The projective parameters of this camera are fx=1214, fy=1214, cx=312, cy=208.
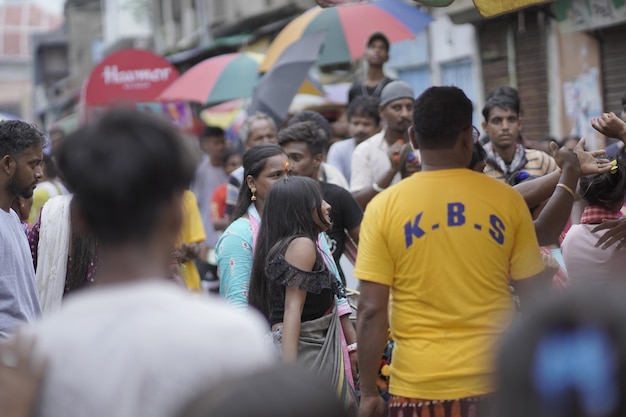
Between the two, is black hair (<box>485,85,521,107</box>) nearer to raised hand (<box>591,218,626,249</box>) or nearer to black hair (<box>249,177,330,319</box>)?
raised hand (<box>591,218,626,249</box>)

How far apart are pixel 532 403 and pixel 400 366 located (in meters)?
2.71

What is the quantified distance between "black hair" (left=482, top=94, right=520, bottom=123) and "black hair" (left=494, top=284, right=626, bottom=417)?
6.37 m

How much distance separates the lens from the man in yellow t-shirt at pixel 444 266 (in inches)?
170

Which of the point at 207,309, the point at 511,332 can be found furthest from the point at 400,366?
the point at 511,332

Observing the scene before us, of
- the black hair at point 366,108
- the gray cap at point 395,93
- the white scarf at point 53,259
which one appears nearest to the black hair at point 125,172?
the white scarf at point 53,259

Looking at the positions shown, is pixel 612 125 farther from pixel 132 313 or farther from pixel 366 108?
pixel 366 108

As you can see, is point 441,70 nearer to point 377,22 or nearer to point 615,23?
point 615,23

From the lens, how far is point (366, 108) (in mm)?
10141

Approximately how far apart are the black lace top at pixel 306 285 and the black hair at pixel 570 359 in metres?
3.59

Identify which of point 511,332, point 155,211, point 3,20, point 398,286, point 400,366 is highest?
point 3,20

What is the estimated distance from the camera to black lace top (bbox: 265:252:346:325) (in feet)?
17.7

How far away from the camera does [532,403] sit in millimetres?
1773

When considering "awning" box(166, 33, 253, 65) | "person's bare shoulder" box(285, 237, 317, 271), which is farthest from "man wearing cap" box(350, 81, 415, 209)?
"awning" box(166, 33, 253, 65)

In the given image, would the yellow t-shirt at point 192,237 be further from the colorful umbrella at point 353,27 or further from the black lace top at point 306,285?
the colorful umbrella at point 353,27
